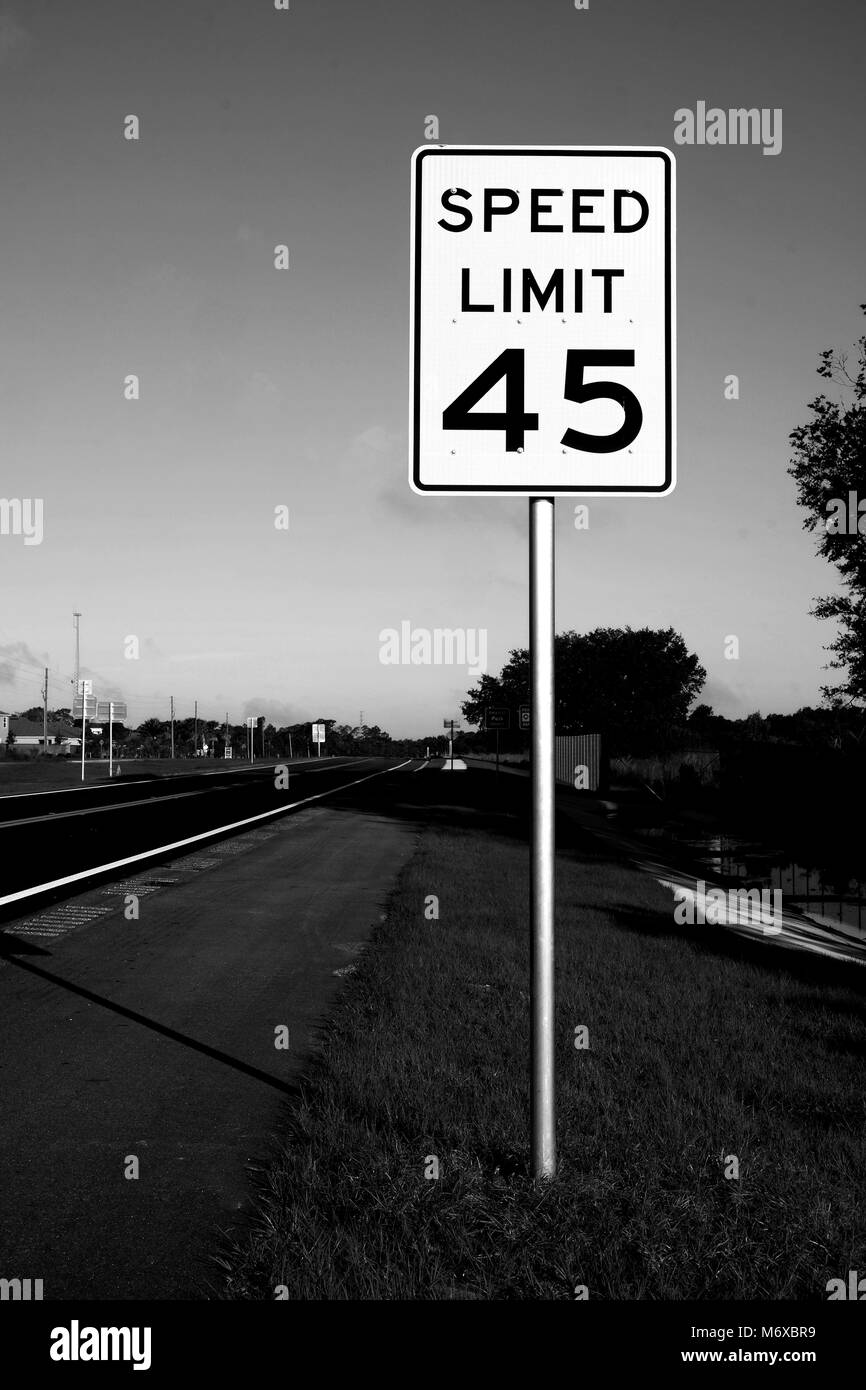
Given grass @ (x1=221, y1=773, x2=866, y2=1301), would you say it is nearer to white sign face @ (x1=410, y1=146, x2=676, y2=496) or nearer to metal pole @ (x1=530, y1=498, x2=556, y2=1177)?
metal pole @ (x1=530, y1=498, x2=556, y2=1177)

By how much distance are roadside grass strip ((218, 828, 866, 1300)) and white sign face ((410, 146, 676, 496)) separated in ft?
8.12

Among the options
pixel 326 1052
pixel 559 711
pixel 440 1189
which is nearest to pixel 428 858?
pixel 326 1052

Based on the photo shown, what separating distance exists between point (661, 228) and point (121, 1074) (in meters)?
4.62

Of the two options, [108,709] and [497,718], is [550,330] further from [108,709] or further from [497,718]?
[108,709]

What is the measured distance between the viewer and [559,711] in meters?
92.8

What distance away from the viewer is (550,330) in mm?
3453

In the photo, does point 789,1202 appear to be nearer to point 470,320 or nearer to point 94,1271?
point 94,1271

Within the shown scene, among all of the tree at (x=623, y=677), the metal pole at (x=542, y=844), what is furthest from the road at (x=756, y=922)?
the tree at (x=623, y=677)

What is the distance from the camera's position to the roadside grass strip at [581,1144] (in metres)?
3.09

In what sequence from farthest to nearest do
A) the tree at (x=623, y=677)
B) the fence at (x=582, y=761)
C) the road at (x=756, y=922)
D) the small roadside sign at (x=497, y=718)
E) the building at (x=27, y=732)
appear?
1. the building at (x=27, y=732)
2. the tree at (x=623, y=677)
3. the fence at (x=582, y=761)
4. the small roadside sign at (x=497, y=718)
5. the road at (x=756, y=922)

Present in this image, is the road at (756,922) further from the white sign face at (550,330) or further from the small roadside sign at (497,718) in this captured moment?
the small roadside sign at (497,718)

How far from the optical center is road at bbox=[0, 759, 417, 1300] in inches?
134

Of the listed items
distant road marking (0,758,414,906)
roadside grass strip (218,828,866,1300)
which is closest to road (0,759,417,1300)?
roadside grass strip (218,828,866,1300)

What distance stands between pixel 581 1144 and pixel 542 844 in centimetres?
144
